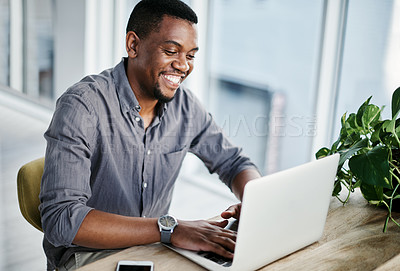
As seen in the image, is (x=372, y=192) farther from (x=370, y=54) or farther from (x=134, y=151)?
(x=370, y=54)

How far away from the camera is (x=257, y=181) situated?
1.16 metres

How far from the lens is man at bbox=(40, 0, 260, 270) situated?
1.42 metres

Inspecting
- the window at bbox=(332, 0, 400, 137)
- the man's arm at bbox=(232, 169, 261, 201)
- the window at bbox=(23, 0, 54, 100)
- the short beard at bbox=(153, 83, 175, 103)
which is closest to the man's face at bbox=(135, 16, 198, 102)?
the short beard at bbox=(153, 83, 175, 103)

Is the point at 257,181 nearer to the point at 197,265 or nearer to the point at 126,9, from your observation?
the point at 197,265

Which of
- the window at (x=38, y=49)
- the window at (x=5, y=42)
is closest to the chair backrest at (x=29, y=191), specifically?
the window at (x=38, y=49)

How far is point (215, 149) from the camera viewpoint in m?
2.02

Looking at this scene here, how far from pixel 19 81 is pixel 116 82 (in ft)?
12.8

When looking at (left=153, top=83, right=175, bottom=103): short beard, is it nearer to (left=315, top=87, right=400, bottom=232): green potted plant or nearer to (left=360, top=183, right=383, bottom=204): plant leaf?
(left=315, top=87, right=400, bottom=232): green potted plant

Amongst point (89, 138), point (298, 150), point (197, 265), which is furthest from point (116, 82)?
point (298, 150)

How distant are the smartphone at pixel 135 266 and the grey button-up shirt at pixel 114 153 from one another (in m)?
0.22

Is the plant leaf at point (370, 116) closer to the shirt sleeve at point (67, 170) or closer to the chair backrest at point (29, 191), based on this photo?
the shirt sleeve at point (67, 170)

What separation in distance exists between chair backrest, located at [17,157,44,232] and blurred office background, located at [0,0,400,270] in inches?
36.8

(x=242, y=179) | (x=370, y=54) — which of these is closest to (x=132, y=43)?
(x=242, y=179)

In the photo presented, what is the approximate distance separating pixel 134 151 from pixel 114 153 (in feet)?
0.25
